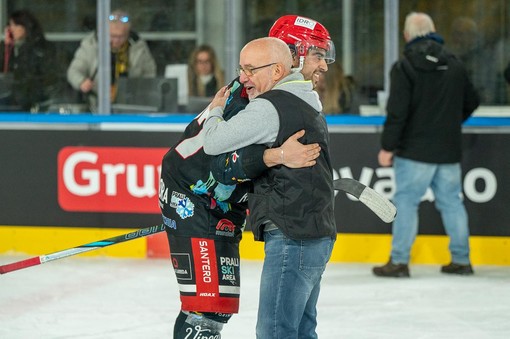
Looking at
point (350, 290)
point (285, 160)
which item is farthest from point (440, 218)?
point (285, 160)

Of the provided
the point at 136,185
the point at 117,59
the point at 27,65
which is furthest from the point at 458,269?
the point at 27,65

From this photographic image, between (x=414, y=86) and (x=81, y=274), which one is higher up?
(x=414, y=86)

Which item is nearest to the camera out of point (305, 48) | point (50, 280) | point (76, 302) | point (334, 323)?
point (305, 48)

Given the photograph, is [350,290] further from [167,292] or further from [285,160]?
[285,160]

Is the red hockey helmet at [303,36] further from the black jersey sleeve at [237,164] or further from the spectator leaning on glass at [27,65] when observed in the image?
the spectator leaning on glass at [27,65]

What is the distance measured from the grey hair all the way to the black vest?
3.15m

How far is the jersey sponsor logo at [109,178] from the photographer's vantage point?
6742 mm

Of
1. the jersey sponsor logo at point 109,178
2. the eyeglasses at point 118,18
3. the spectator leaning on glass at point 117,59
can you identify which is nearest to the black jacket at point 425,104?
the jersey sponsor logo at point 109,178

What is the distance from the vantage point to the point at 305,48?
3.32 m

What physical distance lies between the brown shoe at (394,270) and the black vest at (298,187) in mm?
3097

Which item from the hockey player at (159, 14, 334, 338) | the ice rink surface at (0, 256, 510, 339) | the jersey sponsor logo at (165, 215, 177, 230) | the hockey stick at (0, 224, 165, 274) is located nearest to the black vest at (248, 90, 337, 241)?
the hockey player at (159, 14, 334, 338)

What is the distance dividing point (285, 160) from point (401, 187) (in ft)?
10.6

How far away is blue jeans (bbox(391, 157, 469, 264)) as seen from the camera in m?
6.12

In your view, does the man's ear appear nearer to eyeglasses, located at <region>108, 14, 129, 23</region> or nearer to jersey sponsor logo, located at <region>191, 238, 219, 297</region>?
jersey sponsor logo, located at <region>191, 238, 219, 297</region>
